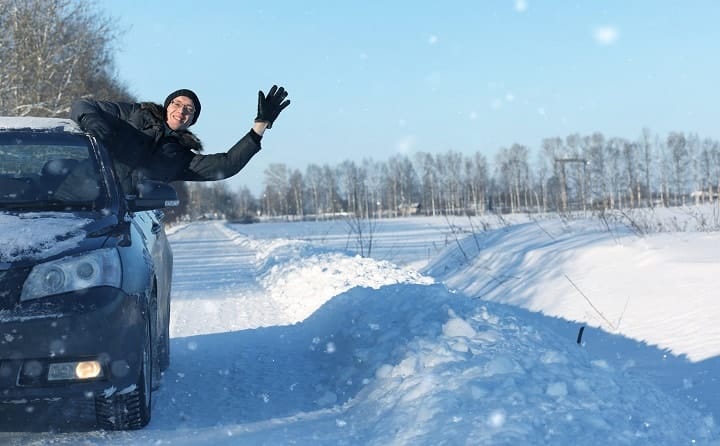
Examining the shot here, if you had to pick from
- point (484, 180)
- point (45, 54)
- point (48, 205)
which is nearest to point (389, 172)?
point (484, 180)

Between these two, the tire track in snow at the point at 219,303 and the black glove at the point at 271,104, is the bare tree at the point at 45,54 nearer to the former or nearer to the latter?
the tire track in snow at the point at 219,303

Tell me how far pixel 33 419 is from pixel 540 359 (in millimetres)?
3157

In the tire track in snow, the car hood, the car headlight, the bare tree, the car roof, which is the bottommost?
the tire track in snow

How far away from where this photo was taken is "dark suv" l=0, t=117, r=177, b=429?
9.59ft

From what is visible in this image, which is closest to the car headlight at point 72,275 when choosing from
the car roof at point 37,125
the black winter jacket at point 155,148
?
the car roof at point 37,125

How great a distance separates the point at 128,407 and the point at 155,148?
224 cm

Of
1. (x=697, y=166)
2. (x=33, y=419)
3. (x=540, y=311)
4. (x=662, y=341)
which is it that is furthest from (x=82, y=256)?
(x=697, y=166)

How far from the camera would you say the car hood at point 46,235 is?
9.93ft

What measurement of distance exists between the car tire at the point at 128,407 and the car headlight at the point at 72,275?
18.6 inches

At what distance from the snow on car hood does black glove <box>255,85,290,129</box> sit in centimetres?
206

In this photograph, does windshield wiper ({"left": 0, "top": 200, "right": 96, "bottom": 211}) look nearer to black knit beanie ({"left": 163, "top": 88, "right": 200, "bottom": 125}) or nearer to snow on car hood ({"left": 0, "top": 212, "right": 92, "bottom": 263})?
snow on car hood ({"left": 0, "top": 212, "right": 92, "bottom": 263})

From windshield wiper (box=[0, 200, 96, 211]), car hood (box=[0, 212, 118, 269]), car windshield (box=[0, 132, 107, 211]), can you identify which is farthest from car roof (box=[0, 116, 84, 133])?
car hood (box=[0, 212, 118, 269])

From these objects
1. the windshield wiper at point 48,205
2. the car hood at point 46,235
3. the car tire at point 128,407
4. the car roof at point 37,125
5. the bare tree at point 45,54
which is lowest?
the car tire at point 128,407

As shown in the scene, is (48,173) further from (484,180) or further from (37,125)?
(484,180)
